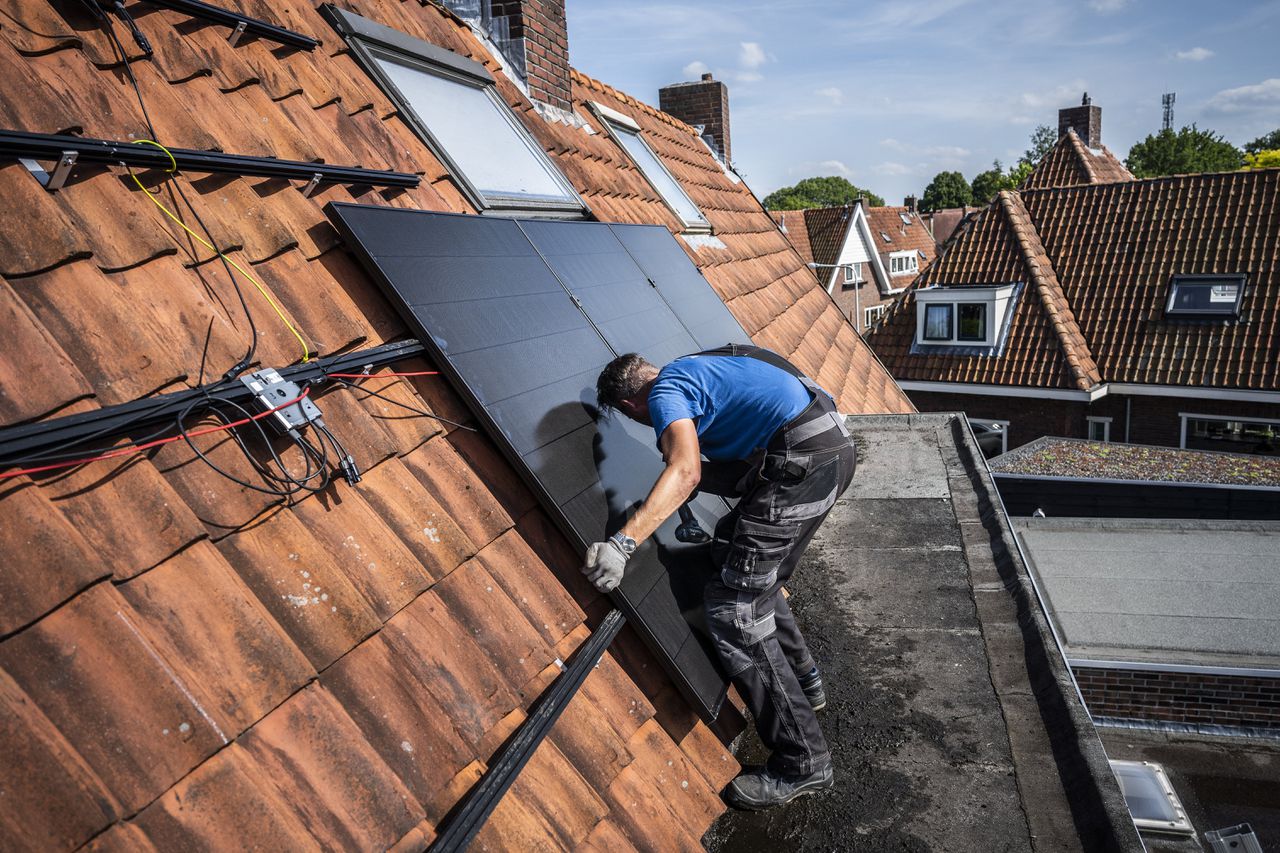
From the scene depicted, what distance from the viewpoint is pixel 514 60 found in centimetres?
657

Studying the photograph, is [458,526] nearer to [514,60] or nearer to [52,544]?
[52,544]

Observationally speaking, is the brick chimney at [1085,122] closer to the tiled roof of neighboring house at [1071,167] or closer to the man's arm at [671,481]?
the tiled roof of neighboring house at [1071,167]

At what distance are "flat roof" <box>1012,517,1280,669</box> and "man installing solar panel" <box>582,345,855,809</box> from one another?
7550 millimetres

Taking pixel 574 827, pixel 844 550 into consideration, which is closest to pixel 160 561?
pixel 574 827

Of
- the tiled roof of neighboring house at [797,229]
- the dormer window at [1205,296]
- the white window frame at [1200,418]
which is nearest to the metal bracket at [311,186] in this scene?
the white window frame at [1200,418]

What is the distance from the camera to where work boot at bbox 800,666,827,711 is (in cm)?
328

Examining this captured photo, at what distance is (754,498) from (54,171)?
2349mm

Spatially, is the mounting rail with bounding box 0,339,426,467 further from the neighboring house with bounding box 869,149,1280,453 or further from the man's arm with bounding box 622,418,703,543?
the neighboring house with bounding box 869,149,1280,453

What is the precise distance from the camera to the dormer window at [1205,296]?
57.6 feet

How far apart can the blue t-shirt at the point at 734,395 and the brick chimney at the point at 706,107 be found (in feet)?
34.9

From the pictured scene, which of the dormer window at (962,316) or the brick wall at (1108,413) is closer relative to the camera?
the brick wall at (1108,413)

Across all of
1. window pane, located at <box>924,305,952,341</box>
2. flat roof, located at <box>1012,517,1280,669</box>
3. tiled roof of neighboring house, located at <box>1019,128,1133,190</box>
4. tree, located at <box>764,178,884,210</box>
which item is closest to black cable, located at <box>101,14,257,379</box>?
flat roof, located at <box>1012,517,1280,669</box>

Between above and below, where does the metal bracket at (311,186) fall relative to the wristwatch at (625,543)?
above

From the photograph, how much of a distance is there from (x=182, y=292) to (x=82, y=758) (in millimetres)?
1321
